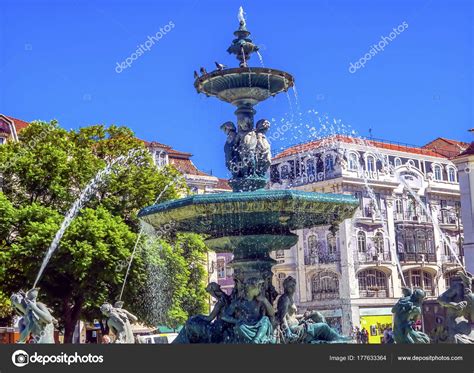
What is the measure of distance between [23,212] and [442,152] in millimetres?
53714

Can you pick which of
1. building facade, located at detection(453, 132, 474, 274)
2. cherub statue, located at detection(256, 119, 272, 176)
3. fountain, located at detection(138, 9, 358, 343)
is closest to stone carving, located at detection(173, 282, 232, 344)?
fountain, located at detection(138, 9, 358, 343)

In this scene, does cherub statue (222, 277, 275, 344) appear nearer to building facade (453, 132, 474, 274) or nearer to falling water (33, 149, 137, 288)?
falling water (33, 149, 137, 288)

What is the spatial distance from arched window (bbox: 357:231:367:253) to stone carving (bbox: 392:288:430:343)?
48.0 meters

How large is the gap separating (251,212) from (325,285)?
49.1 metres

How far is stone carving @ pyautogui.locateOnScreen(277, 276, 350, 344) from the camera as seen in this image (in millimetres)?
13062

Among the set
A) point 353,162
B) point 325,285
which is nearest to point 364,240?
point 325,285

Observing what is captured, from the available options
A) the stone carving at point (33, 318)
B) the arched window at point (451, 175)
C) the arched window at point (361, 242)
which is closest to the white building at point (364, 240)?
the arched window at point (361, 242)

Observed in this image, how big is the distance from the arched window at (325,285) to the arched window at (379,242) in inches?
173

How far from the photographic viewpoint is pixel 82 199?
2905 centimetres

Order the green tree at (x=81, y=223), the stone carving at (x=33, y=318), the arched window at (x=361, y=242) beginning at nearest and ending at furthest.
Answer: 1. the stone carving at (x=33, y=318)
2. the green tree at (x=81, y=223)
3. the arched window at (x=361, y=242)

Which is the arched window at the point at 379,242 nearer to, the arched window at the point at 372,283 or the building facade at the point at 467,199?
the arched window at the point at 372,283

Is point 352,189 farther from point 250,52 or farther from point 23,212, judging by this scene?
point 250,52

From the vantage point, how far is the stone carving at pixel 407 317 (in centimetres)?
1331

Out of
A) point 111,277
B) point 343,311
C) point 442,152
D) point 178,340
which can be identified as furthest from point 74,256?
point 442,152
